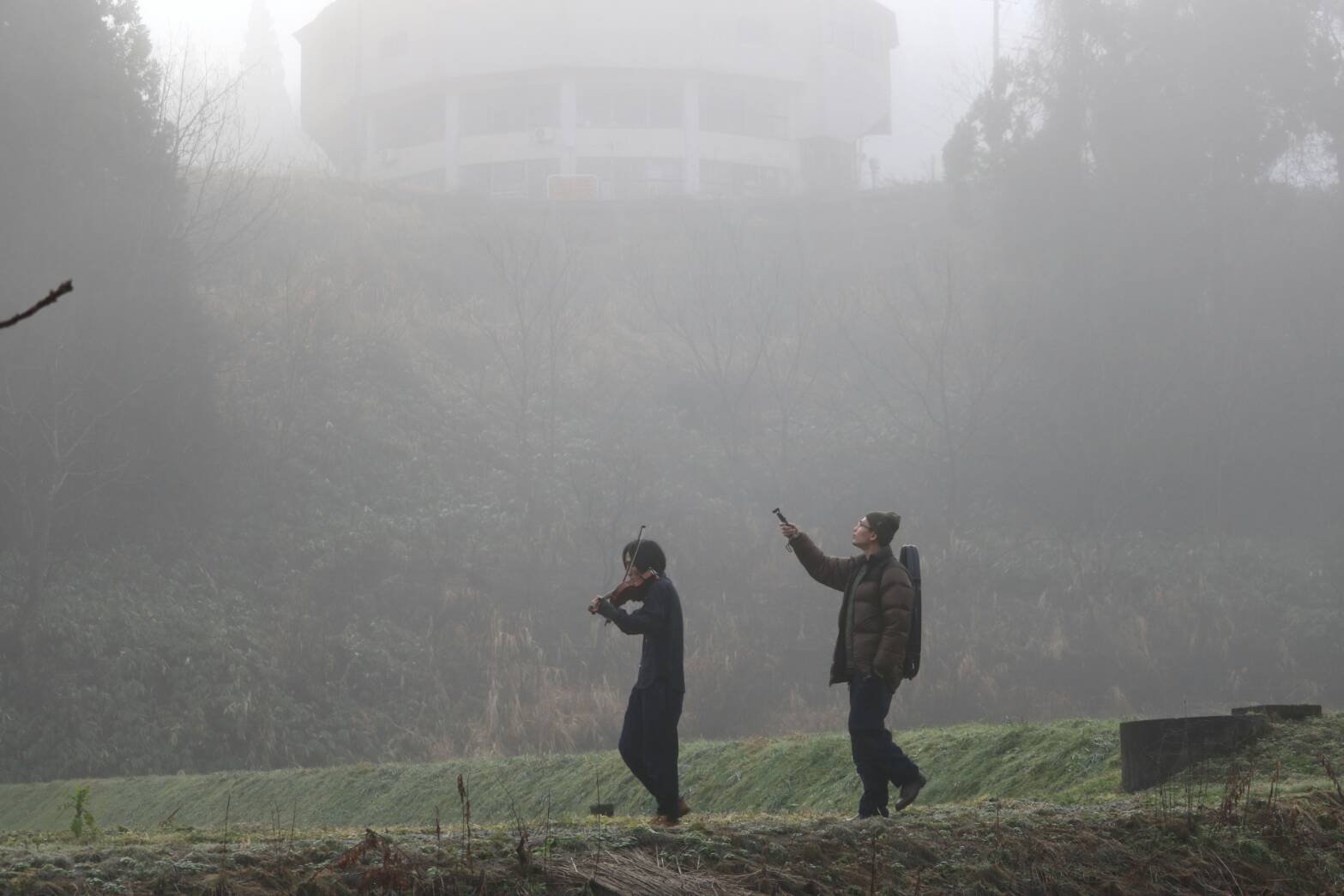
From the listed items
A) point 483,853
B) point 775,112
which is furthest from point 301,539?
point 775,112

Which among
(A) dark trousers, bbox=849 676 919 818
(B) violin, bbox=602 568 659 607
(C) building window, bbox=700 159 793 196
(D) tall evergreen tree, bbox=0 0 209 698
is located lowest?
(A) dark trousers, bbox=849 676 919 818

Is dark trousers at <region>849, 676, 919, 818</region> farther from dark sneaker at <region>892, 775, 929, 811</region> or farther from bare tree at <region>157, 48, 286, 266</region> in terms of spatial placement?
bare tree at <region>157, 48, 286, 266</region>

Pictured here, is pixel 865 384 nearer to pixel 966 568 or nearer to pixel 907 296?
pixel 907 296

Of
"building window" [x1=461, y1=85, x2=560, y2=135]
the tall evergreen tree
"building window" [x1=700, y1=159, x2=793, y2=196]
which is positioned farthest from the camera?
"building window" [x1=461, y1=85, x2=560, y2=135]

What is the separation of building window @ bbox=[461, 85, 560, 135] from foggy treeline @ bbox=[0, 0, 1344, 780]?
30.3 ft

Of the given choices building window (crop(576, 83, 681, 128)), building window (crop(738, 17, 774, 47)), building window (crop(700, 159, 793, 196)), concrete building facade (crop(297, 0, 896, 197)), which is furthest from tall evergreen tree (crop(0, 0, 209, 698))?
building window (crop(738, 17, 774, 47))

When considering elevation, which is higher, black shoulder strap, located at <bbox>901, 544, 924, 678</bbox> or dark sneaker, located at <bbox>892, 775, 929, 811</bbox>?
black shoulder strap, located at <bbox>901, 544, 924, 678</bbox>

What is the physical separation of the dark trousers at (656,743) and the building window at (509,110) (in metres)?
57.7

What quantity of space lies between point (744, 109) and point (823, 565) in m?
59.3

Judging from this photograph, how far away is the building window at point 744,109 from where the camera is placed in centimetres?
6606

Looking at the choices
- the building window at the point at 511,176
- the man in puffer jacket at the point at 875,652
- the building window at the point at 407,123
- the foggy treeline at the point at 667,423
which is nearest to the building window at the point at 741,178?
the building window at the point at 511,176

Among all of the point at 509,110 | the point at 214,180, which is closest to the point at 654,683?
the point at 214,180

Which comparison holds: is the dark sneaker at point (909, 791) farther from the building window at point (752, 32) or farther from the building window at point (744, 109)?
the building window at point (752, 32)

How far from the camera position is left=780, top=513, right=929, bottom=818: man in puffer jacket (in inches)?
378
